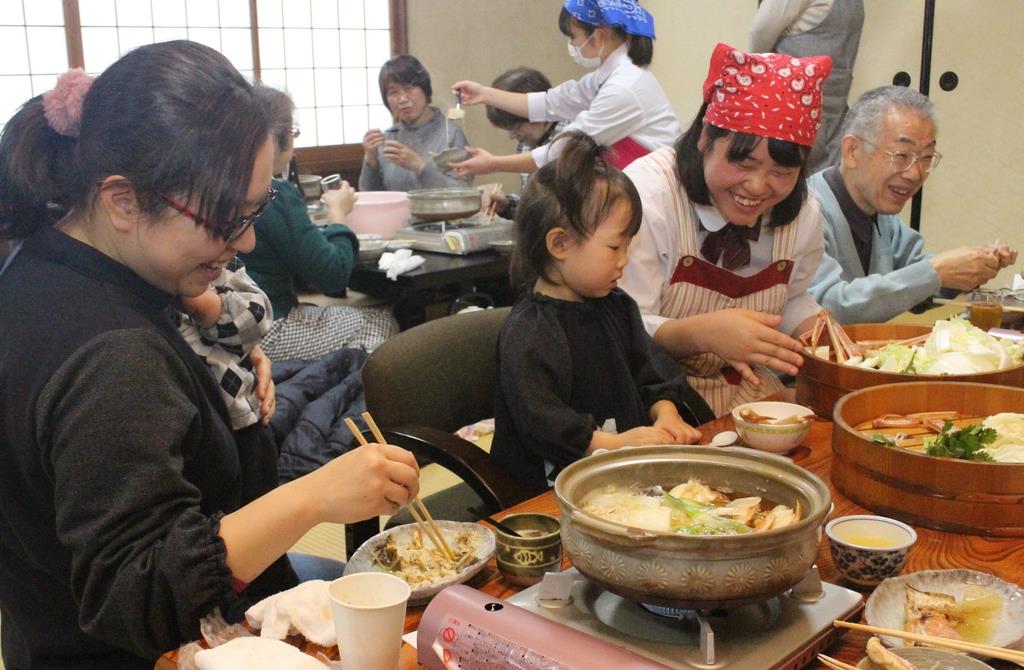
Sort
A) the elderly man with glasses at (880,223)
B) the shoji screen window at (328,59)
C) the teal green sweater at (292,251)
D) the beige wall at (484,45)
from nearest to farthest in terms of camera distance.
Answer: the elderly man with glasses at (880,223)
the teal green sweater at (292,251)
the shoji screen window at (328,59)
the beige wall at (484,45)

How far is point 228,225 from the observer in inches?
49.3

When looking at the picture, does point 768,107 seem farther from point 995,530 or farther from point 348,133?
point 348,133

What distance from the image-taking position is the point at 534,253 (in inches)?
77.1

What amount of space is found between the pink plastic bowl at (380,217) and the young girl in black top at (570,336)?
2440mm

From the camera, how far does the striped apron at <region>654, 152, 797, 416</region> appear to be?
2271 mm

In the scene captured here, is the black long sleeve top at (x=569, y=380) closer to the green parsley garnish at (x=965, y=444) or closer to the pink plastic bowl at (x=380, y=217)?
the green parsley garnish at (x=965, y=444)

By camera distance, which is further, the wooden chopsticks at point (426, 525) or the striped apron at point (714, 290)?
the striped apron at point (714, 290)

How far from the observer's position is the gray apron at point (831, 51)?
16.1 ft

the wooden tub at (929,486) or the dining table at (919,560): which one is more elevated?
the wooden tub at (929,486)

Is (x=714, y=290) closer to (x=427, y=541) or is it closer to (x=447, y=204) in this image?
(x=427, y=541)

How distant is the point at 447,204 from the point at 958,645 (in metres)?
3.43

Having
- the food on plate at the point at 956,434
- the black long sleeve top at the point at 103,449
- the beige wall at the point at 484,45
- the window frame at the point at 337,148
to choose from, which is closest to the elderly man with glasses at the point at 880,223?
the food on plate at the point at 956,434

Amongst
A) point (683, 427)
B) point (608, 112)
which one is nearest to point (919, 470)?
point (683, 427)

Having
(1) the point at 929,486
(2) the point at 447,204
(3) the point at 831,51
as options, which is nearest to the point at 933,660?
(1) the point at 929,486
